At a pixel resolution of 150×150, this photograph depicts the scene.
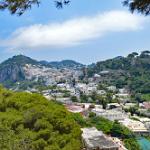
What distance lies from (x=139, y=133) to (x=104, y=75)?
2491 inches

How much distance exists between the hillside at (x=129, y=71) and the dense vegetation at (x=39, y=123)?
3162 inches

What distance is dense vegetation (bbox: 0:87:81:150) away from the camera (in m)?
21.5

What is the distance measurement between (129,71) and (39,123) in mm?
103401

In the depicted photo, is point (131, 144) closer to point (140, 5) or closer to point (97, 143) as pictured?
point (97, 143)

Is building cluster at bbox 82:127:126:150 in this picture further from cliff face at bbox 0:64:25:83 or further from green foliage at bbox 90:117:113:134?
cliff face at bbox 0:64:25:83

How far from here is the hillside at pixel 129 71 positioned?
11006cm

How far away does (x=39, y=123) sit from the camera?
22562 millimetres

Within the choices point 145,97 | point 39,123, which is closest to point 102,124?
point 39,123

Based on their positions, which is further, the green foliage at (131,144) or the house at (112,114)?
the house at (112,114)

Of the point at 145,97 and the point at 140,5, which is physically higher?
the point at 140,5

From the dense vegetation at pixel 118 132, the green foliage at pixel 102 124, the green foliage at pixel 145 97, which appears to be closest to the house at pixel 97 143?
the dense vegetation at pixel 118 132

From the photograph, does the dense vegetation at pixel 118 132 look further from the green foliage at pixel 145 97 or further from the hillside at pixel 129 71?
the hillside at pixel 129 71

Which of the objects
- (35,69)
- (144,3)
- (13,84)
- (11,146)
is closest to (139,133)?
(11,146)

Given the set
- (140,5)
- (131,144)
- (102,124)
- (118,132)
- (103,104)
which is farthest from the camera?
(103,104)
